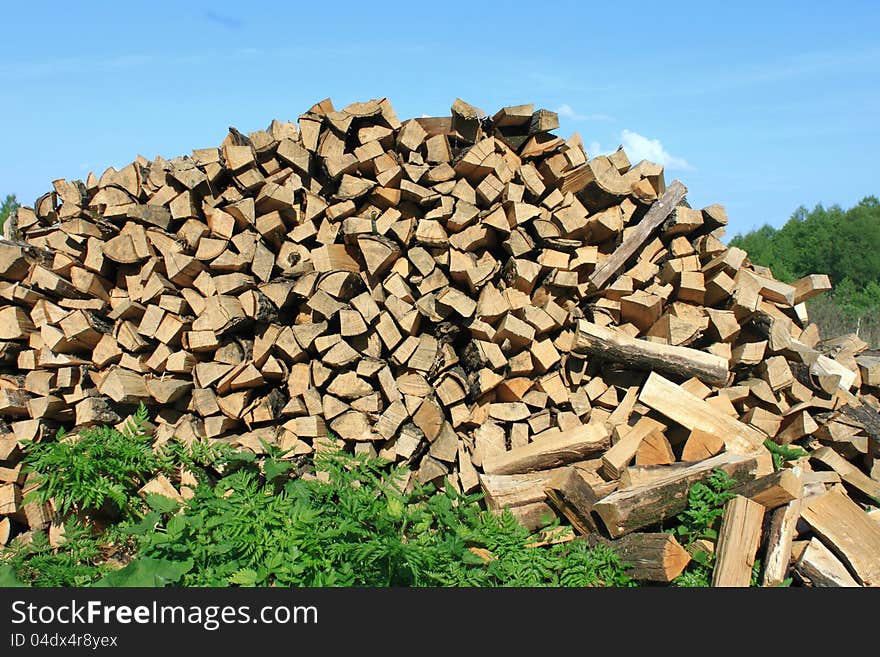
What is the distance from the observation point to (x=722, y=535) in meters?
3.20

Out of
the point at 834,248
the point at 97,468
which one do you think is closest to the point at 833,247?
the point at 834,248

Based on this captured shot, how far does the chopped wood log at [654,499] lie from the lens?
3.29 meters

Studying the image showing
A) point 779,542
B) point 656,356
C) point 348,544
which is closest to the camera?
point 348,544

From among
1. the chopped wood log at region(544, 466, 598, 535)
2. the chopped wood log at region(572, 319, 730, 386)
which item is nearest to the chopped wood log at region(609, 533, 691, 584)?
the chopped wood log at region(544, 466, 598, 535)

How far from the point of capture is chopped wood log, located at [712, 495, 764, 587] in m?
3.12

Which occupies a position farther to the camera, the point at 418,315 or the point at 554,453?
the point at 418,315

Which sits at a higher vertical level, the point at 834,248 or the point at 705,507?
the point at 834,248

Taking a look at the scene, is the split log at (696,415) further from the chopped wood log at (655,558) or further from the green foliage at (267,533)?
the green foliage at (267,533)

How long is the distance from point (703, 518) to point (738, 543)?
0.17m

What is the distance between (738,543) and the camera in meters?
3.16

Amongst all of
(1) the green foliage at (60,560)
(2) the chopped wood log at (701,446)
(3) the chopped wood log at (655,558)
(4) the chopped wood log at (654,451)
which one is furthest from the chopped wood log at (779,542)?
(1) the green foliage at (60,560)

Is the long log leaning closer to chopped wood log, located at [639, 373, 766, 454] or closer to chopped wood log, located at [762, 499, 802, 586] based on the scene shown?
chopped wood log, located at [639, 373, 766, 454]

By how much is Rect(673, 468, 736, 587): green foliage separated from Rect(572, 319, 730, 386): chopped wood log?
0.83m

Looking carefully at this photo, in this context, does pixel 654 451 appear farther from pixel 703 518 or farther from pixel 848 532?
pixel 848 532
